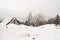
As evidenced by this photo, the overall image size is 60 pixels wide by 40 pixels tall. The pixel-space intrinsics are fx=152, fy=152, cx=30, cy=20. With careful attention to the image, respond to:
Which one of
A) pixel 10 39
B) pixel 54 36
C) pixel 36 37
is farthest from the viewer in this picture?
pixel 54 36

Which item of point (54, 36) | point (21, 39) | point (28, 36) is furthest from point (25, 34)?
point (54, 36)

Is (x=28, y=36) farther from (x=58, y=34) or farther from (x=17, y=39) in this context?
(x=58, y=34)

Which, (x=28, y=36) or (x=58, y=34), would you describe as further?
(x=58, y=34)

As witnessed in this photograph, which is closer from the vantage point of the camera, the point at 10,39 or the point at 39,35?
the point at 10,39

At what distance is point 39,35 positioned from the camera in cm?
736

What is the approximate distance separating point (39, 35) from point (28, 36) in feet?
1.94

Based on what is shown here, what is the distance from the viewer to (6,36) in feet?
22.7

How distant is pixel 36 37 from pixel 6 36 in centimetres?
137

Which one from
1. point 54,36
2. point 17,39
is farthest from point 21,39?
point 54,36

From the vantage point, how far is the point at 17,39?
662cm

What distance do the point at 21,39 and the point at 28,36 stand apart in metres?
0.59

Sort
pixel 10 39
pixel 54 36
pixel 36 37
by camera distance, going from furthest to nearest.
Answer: pixel 54 36
pixel 36 37
pixel 10 39

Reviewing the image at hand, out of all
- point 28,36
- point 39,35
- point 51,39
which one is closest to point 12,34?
point 28,36

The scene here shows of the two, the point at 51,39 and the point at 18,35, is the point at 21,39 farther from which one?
the point at 51,39
